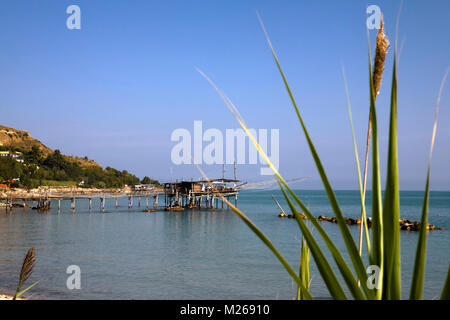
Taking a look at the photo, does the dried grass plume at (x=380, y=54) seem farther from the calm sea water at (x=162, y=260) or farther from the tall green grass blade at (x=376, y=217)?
the calm sea water at (x=162, y=260)

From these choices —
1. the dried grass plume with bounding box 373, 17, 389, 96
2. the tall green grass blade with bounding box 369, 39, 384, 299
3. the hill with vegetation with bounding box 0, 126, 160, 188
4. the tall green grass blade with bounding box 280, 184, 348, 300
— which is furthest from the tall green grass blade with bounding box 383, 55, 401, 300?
the hill with vegetation with bounding box 0, 126, 160, 188

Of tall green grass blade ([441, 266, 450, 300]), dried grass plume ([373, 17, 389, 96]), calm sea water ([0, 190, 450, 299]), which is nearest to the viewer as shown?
tall green grass blade ([441, 266, 450, 300])

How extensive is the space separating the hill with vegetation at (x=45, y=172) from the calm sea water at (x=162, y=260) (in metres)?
41.0

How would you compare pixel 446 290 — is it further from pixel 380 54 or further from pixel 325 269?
pixel 380 54

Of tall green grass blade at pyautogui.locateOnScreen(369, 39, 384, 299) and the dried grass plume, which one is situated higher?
the dried grass plume

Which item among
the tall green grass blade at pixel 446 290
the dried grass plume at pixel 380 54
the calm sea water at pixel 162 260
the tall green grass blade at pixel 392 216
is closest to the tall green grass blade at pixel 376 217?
the tall green grass blade at pixel 392 216

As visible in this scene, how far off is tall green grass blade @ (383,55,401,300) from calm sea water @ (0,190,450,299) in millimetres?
6414

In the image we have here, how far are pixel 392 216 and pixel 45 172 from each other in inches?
3844

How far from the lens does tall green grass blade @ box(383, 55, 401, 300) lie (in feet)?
2.85

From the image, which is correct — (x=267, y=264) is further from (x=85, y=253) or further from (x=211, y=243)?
(x=85, y=253)

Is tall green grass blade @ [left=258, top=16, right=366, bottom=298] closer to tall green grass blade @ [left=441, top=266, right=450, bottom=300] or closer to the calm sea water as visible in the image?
tall green grass blade @ [left=441, top=266, right=450, bottom=300]

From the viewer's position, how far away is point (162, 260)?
23484 millimetres

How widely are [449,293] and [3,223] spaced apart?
41.8m

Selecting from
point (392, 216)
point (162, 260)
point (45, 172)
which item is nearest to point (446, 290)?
point (392, 216)
